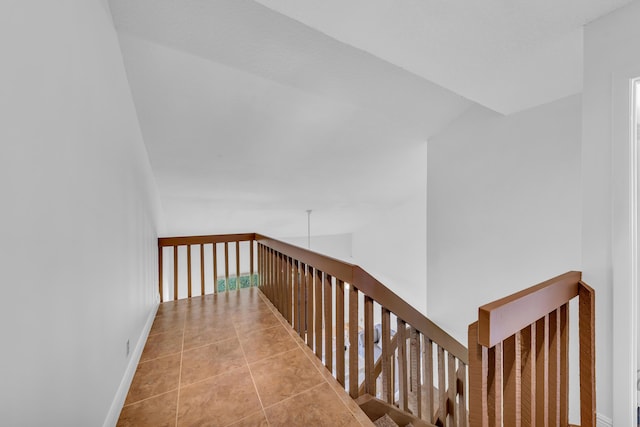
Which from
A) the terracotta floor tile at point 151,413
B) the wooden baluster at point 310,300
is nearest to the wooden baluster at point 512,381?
the wooden baluster at point 310,300

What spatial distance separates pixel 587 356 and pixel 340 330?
1.35m

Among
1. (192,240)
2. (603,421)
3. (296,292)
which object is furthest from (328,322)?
(192,240)

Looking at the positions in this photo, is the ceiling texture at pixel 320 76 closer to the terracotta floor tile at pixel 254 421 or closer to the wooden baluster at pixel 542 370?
the wooden baluster at pixel 542 370

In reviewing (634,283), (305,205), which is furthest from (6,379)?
(305,205)

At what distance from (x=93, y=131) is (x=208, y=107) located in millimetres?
1216

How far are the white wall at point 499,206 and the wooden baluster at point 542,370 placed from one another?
1.51 m

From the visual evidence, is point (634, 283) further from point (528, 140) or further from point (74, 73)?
point (74, 73)

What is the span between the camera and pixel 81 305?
42.1 inches

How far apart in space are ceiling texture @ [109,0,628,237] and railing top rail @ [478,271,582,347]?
133cm

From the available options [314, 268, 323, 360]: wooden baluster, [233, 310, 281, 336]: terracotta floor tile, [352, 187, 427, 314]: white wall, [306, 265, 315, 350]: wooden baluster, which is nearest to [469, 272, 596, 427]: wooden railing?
[314, 268, 323, 360]: wooden baluster

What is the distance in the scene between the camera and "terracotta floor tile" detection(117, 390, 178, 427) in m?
1.44

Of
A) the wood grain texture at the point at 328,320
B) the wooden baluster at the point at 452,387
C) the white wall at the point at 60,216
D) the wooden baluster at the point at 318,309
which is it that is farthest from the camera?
the wooden baluster at the point at 452,387

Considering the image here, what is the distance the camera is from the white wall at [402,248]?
5.47 meters

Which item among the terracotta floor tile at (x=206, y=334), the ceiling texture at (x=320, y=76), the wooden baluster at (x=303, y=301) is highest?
the ceiling texture at (x=320, y=76)
